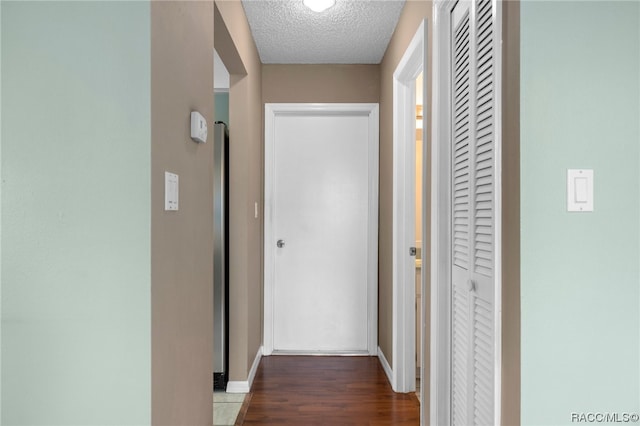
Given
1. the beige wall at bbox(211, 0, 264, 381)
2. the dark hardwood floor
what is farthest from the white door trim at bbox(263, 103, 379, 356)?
the beige wall at bbox(211, 0, 264, 381)

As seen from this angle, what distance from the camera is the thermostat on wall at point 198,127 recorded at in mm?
1572

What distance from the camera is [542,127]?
1.18m

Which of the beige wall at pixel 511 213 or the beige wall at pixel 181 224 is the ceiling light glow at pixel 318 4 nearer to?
the beige wall at pixel 181 224

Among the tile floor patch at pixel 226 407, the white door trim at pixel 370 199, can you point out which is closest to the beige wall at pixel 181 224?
the tile floor patch at pixel 226 407

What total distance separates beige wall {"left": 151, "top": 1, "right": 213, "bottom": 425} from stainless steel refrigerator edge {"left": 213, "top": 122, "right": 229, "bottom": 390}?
3.21 feet

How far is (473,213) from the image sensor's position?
158cm

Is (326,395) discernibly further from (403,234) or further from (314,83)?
(314,83)

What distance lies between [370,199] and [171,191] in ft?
8.18

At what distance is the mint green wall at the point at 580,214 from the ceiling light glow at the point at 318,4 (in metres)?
1.58

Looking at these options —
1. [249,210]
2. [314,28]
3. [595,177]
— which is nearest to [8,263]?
[595,177]

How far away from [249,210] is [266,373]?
3.92 feet

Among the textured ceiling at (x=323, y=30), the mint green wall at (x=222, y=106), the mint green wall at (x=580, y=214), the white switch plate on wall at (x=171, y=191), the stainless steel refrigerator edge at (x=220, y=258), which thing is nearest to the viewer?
the mint green wall at (x=580, y=214)

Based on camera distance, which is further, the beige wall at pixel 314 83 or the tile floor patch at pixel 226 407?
the beige wall at pixel 314 83

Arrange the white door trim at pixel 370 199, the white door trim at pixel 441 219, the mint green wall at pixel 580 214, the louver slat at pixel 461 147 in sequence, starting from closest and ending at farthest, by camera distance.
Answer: the mint green wall at pixel 580 214 → the louver slat at pixel 461 147 → the white door trim at pixel 441 219 → the white door trim at pixel 370 199
